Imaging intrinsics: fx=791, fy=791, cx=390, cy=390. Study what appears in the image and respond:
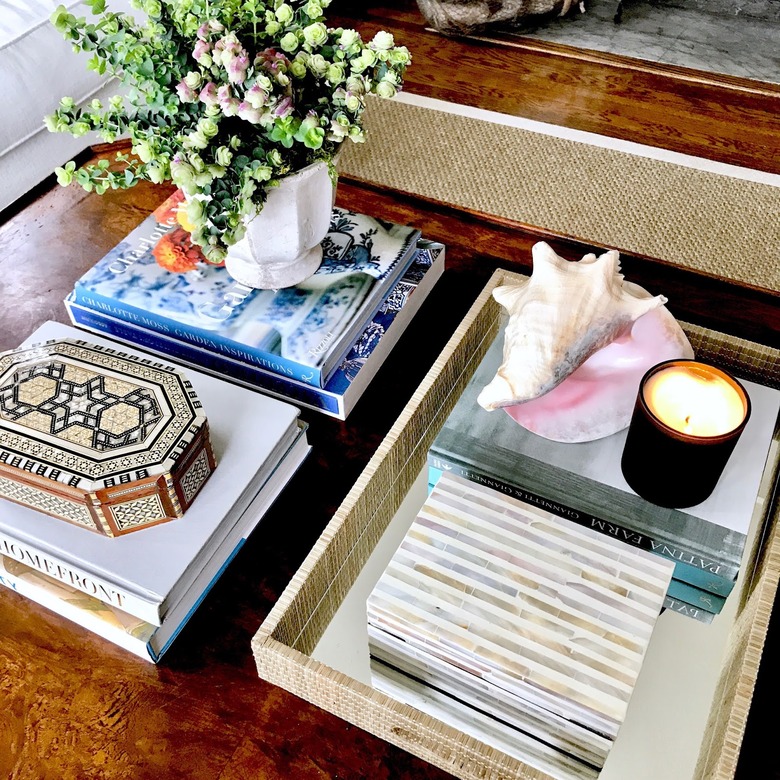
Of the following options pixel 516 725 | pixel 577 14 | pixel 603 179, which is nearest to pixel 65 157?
pixel 603 179

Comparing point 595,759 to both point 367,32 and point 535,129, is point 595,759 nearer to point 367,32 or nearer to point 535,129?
point 535,129

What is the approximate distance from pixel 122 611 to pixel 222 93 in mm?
A: 347

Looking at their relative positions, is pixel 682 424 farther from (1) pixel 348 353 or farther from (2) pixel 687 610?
(1) pixel 348 353

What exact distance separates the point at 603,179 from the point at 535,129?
170 millimetres

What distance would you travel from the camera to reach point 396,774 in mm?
481

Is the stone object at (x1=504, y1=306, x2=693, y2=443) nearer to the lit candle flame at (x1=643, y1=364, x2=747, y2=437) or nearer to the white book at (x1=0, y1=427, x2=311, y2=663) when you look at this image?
the lit candle flame at (x1=643, y1=364, x2=747, y2=437)

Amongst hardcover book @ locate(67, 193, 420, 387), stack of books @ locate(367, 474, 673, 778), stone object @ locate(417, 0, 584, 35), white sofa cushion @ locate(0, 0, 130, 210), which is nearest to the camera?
stack of books @ locate(367, 474, 673, 778)

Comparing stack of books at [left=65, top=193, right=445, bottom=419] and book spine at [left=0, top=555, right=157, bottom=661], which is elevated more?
stack of books at [left=65, top=193, right=445, bottom=419]

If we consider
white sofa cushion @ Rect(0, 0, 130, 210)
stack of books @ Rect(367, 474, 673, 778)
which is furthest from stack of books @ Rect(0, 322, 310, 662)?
white sofa cushion @ Rect(0, 0, 130, 210)

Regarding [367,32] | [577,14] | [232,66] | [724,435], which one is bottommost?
[577,14]

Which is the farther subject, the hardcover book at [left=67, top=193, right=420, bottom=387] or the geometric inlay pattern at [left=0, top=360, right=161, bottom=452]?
the hardcover book at [left=67, top=193, right=420, bottom=387]

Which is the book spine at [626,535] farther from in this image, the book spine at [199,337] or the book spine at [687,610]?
the book spine at [199,337]

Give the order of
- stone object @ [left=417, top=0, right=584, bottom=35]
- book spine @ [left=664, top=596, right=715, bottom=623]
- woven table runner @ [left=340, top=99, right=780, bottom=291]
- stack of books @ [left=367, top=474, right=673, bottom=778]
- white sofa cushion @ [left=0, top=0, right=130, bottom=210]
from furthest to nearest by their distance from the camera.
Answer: stone object @ [left=417, top=0, right=584, bottom=35] < white sofa cushion @ [left=0, top=0, right=130, bottom=210] < woven table runner @ [left=340, top=99, right=780, bottom=291] < book spine @ [left=664, top=596, right=715, bottom=623] < stack of books @ [left=367, top=474, right=673, bottom=778]

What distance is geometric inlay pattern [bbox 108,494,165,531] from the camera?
0.51 meters
